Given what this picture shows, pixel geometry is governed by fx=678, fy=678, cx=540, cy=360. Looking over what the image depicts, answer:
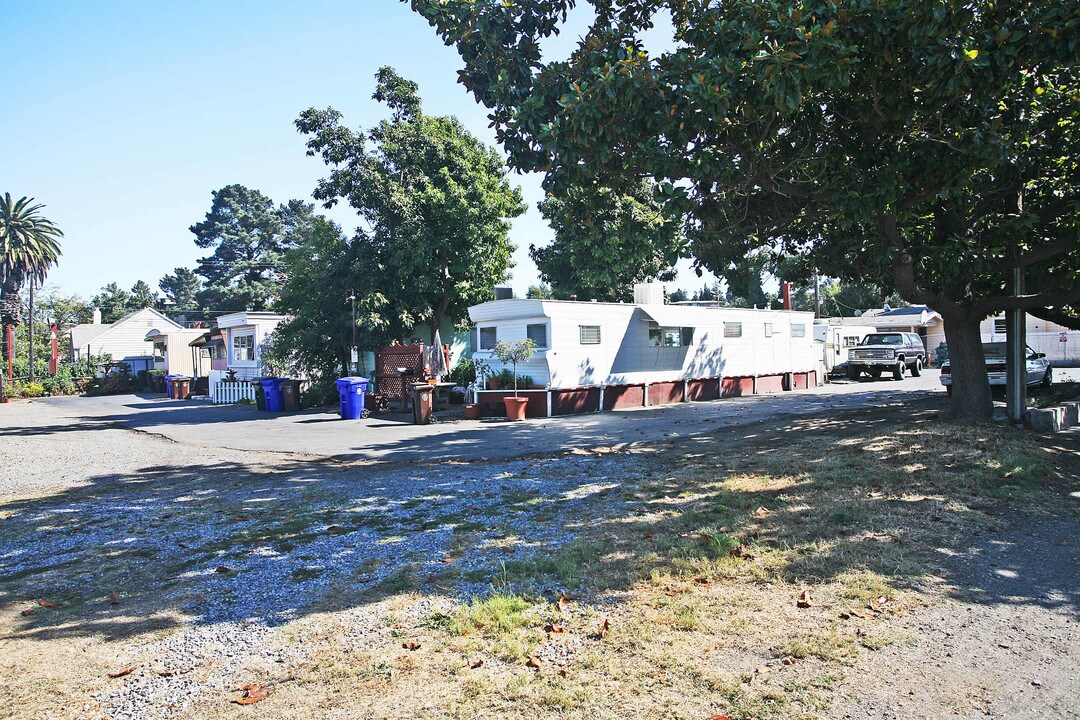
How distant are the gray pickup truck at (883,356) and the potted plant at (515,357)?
17504 mm

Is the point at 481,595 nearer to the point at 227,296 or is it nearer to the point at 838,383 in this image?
the point at 838,383

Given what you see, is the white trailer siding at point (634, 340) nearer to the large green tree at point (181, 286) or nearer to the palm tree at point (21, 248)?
the palm tree at point (21, 248)

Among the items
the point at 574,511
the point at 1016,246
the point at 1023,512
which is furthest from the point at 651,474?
the point at 1016,246

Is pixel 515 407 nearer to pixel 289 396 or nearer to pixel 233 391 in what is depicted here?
pixel 289 396

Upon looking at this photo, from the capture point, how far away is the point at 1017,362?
11602mm

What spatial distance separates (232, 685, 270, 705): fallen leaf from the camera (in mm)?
3270

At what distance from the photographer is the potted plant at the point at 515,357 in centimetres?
1753

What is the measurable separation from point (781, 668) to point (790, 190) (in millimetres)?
8388

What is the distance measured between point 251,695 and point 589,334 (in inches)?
640

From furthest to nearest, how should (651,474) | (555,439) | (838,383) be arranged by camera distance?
(838,383), (555,439), (651,474)

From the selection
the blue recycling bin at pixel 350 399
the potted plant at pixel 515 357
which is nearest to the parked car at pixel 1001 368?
the potted plant at pixel 515 357

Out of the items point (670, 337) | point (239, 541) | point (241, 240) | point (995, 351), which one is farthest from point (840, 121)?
point (241, 240)

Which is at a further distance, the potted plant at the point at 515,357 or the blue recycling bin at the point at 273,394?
the blue recycling bin at the point at 273,394

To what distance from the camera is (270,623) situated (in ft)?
13.9
